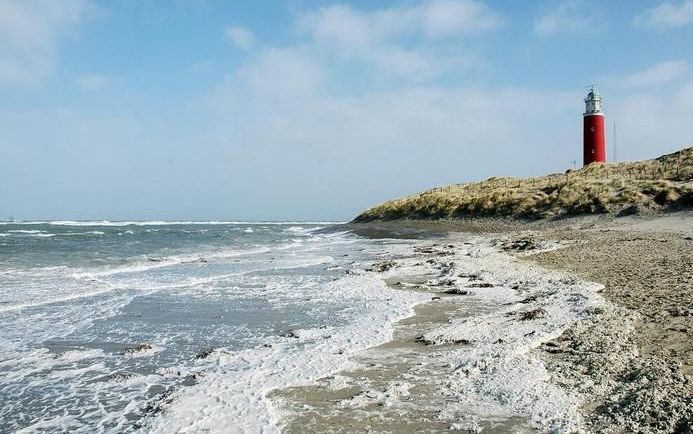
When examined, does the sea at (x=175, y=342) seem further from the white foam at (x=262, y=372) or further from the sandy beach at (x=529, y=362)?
the sandy beach at (x=529, y=362)

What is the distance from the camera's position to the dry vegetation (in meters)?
26.3

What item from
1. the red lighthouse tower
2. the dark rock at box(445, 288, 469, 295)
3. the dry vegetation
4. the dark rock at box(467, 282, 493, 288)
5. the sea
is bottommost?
the sea

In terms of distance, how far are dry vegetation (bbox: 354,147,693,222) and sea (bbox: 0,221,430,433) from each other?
16875 mm

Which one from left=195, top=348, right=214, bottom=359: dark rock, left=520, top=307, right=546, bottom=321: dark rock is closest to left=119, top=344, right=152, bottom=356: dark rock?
left=195, top=348, right=214, bottom=359: dark rock

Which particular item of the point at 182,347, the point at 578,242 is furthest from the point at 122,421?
the point at 578,242

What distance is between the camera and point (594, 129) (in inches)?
2018

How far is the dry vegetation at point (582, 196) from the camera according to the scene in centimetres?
2627

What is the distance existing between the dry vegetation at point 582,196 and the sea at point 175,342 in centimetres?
1688

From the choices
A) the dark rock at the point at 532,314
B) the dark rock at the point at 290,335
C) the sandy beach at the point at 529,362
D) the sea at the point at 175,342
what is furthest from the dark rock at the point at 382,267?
the dark rock at the point at 290,335

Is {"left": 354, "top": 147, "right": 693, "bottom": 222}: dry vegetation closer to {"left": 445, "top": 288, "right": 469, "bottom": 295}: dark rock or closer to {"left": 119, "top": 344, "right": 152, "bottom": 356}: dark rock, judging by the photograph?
{"left": 445, "top": 288, "right": 469, "bottom": 295}: dark rock

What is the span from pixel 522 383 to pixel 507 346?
4.57 feet

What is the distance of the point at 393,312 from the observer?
964cm

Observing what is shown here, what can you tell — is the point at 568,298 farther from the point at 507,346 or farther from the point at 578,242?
the point at 578,242

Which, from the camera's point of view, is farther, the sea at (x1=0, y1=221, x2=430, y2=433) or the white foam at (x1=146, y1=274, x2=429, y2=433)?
the sea at (x1=0, y1=221, x2=430, y2=433)
